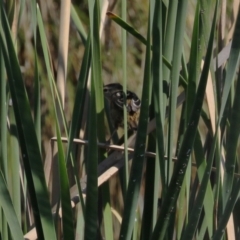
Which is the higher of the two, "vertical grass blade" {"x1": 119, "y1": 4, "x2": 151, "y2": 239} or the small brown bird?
"vertical grass blade" {"x1": 119, "y1": 4, "x2": 151, "y2": 239}

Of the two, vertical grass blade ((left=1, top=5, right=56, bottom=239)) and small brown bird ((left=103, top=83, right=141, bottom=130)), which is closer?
vertical grass blade ((left=1, top=5, right=56, bottom=239))

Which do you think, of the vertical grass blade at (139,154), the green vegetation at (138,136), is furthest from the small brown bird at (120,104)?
the vertical grass blade at (139,154)

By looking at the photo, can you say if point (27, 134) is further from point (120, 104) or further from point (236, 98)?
point (120, 104)

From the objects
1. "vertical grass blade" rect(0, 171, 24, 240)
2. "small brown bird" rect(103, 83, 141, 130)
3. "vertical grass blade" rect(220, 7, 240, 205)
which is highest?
"vertical grass blade" rect(220, 7, 240, 205)

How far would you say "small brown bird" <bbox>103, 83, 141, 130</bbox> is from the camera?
1977 mm

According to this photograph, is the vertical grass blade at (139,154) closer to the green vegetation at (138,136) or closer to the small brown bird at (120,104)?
the green vegetation at (138,136)

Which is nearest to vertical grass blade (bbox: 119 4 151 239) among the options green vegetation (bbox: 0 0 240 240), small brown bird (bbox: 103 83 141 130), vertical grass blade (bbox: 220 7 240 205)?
green vegetation (bbox: 0 0 240 240)

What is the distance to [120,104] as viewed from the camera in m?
2.12

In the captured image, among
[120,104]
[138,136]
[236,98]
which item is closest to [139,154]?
[138,136]

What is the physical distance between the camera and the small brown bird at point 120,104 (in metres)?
1.98

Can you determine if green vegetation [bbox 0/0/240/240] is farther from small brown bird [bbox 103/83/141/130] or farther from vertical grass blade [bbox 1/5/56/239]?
small brown bird [bbox 103/83/141/130]

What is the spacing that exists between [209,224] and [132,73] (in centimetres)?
122

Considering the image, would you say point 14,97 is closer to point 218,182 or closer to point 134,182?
point 134,182

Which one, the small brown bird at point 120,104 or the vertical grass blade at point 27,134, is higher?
the vertical grass blade at point 27,134
